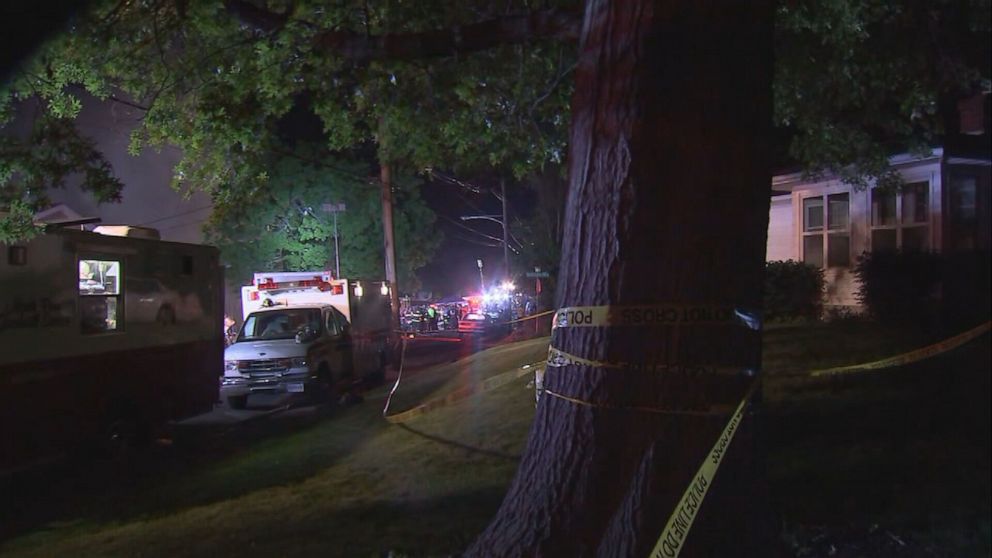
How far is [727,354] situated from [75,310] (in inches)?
306

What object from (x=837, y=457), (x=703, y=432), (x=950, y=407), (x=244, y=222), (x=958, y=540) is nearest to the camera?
(x=703, y=432)

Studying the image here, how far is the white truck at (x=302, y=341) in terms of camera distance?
45.1 feet

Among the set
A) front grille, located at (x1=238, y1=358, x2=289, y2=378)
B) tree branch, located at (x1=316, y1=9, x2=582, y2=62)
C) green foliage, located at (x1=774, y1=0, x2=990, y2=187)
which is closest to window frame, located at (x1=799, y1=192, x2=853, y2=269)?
green foliage, located at (x1=774, y1=0, x2=990, y2=187)

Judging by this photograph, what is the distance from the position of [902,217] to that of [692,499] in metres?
13.0

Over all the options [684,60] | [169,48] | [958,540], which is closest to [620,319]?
[684,60]

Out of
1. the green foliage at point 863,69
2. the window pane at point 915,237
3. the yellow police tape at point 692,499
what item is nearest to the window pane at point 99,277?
the green foliage at point 863,69

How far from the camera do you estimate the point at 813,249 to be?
1633 centimetres

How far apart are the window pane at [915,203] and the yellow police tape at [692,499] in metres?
12.5

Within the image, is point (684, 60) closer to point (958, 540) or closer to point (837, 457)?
point (958, 540)

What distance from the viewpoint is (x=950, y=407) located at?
7676 millimetres

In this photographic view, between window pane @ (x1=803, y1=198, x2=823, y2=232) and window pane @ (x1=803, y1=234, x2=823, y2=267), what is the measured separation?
0.18m

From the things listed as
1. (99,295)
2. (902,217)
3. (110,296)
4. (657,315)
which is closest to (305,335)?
(110,296)

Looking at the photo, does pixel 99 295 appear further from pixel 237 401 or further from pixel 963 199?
pixel 963 199

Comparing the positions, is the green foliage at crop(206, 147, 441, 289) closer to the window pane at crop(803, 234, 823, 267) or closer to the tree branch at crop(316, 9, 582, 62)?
the window pane at crop(803, 234, 823, 267)
